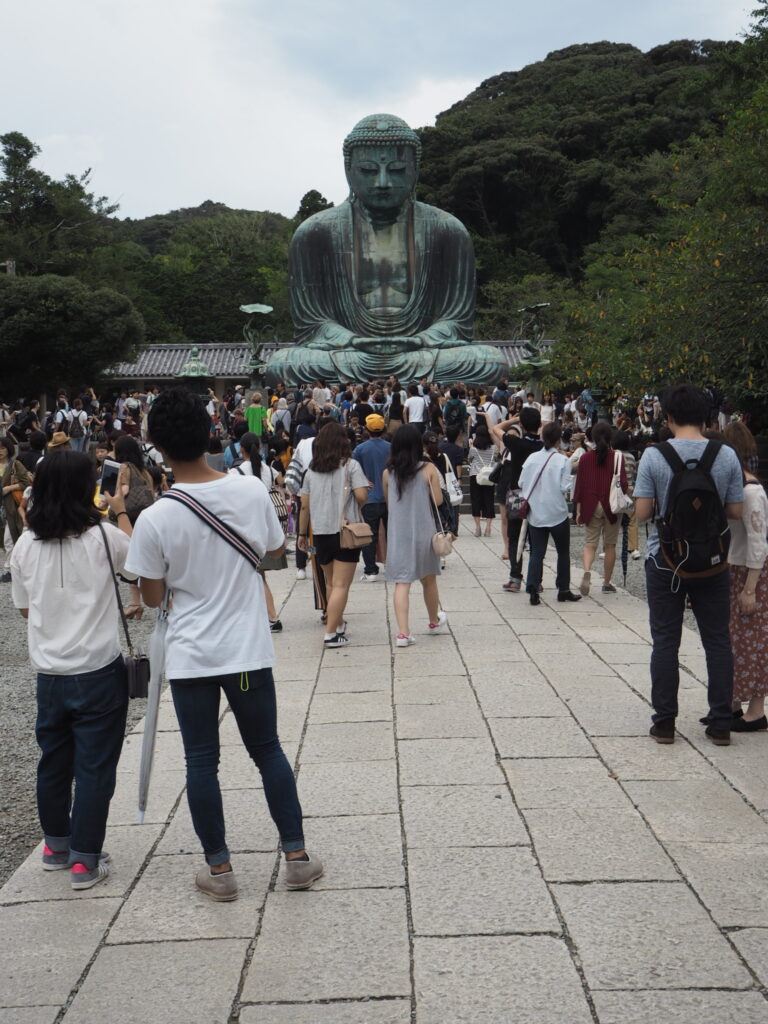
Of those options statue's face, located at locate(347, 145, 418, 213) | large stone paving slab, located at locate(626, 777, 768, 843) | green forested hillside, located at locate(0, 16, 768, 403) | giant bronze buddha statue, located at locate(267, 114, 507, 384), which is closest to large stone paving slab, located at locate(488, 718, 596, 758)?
large stone paving slab, located at locate(626, 777, 768, 843)

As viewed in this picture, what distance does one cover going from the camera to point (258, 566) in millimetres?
3227

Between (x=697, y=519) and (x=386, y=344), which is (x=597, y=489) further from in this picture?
(x=386, y=344)

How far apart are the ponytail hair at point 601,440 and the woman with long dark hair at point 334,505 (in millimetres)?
2233

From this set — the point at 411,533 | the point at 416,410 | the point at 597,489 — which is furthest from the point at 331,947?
the point at 416,410

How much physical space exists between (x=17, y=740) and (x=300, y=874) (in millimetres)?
2466

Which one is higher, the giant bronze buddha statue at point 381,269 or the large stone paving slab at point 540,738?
the giant bronze buddha statue at point 381,269

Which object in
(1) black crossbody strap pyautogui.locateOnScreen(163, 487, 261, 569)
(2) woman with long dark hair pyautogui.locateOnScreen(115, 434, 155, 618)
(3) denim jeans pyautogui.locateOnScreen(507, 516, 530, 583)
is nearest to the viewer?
(1) black crossbody strap pyautogui.locateOnScreen(163, 487, 261, 569)

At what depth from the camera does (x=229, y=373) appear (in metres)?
34.6

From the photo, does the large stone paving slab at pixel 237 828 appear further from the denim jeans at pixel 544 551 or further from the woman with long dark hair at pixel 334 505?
the denim jeans at pixel 544 551

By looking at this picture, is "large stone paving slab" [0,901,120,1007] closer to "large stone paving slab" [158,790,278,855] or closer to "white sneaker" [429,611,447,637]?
"large stone paving slab" [158,790,278,855]

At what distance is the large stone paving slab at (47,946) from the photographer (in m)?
2.66

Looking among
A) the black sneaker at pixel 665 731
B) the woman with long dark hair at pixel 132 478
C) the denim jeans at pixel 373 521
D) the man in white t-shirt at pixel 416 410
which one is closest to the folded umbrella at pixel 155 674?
the black sneaker at pixel 665 731

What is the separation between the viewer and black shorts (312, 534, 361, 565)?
21.1 ft

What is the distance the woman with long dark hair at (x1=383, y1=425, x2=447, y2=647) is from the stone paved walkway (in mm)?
1187
